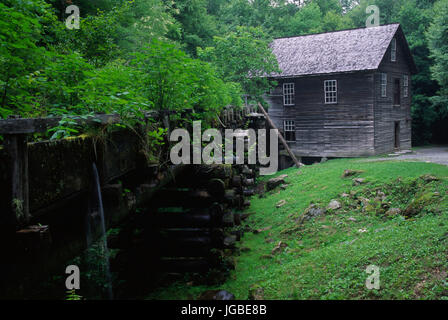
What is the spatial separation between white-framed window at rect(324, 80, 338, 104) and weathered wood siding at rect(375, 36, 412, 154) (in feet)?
8.65

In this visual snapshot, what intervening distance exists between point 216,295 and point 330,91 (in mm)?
21094

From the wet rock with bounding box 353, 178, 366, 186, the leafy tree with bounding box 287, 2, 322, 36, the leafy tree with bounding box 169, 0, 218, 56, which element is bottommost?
the wet rock with bounding box 353, 178, 366, 186

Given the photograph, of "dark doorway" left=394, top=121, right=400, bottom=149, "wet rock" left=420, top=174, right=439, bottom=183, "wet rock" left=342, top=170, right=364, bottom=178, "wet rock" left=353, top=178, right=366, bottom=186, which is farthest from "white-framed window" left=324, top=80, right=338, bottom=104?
"wet rock" left=420, top=174, right=439, bottom=183

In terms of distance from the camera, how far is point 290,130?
27.8 metres

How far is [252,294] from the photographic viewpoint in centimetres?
785

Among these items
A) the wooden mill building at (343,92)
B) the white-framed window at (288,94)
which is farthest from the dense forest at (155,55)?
the wooden mill building at (343,92)

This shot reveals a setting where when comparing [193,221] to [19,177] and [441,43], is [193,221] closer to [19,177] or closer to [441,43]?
[19,177]

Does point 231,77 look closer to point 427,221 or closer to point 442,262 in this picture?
point 427,221

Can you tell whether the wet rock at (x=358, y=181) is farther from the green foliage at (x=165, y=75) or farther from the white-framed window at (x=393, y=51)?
the white-framed window at (x=393, y=51)

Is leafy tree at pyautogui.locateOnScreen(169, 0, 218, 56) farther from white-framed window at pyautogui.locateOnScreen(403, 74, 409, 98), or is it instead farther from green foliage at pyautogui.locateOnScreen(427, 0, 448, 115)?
green foliage at pyautogui.locateOnScreen(427, 0, 448, 115)

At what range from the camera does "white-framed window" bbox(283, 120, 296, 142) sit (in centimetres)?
2768

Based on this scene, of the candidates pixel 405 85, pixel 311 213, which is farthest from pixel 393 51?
pixel 311 213

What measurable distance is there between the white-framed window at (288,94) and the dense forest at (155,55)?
237 centimetres
